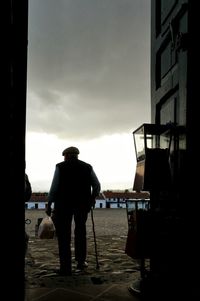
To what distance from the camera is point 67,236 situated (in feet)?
19.1

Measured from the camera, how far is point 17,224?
2459 millimetres

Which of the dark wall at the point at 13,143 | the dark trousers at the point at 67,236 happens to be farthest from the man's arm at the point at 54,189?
the dark wall at the point at 13,143

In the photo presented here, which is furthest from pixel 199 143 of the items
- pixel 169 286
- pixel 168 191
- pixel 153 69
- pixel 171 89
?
pixel 153 69

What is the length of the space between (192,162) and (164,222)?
2.51ft

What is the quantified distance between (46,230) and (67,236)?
165 inches

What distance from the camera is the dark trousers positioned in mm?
5717

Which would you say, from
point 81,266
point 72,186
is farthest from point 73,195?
point 81,266

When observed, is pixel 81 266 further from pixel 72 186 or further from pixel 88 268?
pixel 72 186

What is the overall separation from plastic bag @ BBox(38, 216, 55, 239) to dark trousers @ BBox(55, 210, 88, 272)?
3772mm

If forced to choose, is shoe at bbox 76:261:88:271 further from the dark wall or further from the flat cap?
the dark wall

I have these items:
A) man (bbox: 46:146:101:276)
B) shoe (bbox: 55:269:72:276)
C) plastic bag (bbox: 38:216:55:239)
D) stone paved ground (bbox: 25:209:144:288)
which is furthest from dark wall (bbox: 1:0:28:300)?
plastic bag (bbox: 38:216:55:239)

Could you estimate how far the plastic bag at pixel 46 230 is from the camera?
986cm

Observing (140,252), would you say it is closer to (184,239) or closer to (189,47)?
(184,239)

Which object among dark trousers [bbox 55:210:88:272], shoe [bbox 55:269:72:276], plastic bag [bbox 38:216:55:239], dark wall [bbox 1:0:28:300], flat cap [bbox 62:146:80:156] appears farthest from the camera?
plastic bag [bbox 38:216:55:239]
